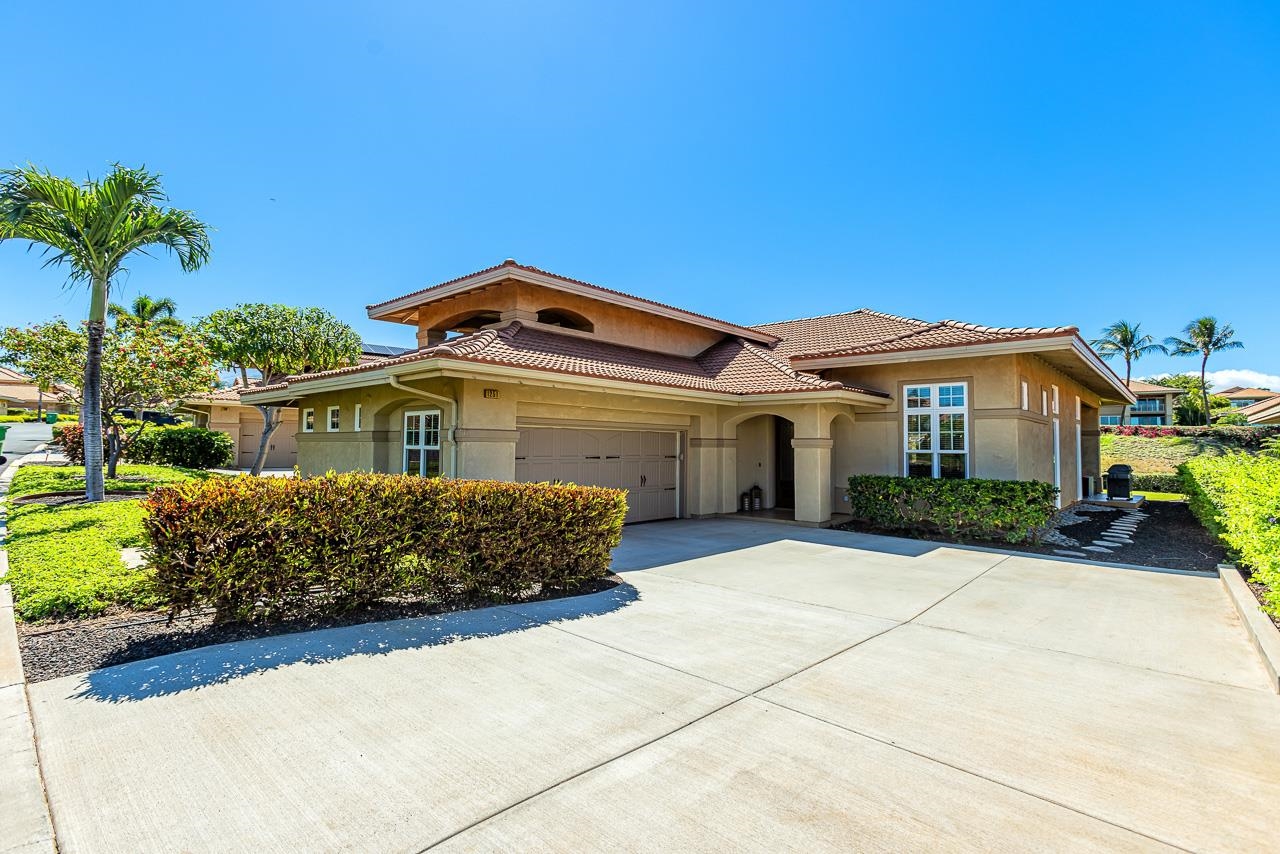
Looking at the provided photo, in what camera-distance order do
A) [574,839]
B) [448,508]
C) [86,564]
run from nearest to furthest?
[574,839] < [448,508] < [86,564]

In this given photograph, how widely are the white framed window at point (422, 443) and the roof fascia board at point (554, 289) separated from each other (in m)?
3.51

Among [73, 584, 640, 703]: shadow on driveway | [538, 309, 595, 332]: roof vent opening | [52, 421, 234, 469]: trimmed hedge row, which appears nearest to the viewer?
[73, 584, 640, 703]: shadow on driveway

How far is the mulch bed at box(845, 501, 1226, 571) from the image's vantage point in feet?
32.5

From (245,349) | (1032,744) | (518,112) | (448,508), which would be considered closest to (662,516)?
(448,508)

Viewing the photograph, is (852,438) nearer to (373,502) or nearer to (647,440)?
(647,440)

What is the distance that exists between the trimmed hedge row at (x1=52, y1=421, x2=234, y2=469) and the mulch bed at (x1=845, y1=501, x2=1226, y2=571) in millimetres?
26714

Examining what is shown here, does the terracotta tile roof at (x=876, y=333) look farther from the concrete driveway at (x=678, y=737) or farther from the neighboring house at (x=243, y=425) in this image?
the neighboring house at (x=243, y=425)

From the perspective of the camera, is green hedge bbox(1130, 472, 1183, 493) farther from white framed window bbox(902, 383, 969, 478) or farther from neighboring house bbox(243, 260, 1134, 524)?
white framed window bbox(902, 383, 969, 478)

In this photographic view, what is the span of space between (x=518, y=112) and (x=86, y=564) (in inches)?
431

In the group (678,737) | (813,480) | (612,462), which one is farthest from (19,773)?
(813,480)

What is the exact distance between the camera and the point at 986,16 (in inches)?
422

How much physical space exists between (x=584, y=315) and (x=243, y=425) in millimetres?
24230

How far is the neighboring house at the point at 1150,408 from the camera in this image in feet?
183

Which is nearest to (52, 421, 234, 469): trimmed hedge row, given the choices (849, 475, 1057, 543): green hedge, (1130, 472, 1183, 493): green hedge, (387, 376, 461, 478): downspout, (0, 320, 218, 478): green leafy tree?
(0, 320, 218, 478): green leafy tree
